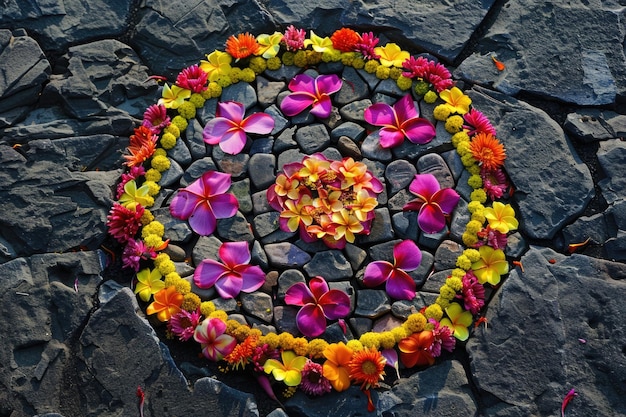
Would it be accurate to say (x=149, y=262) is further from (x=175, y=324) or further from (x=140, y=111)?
(x=140, y=111)

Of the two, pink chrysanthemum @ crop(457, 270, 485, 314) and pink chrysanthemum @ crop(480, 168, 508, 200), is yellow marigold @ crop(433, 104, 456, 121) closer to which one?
pink chrysanthemum @ crop(480, 168, 508, 200)

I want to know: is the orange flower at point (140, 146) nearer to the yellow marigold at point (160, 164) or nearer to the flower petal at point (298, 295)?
the yellow marigold at point (160, 164)

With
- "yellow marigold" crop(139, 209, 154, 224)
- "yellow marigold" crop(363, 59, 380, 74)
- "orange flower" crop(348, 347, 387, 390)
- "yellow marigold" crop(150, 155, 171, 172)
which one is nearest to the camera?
"orange flower" crop(348, 347, 387, 390)

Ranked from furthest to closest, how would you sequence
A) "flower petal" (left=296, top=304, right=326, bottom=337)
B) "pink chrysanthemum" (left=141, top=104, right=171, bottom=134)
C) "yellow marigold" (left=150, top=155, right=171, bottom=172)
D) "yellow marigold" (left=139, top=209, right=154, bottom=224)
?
"pink chrysanthemum" (left=141, top=104, right=171, bottom=134)
"yellow marigold" (left=150, top=155, right=171, bottom=172)
"yellow marigold" (left=139, top=209, right=154, bottom=224)
"flower petal" (left=296, top=304, right=326, bottom=337)

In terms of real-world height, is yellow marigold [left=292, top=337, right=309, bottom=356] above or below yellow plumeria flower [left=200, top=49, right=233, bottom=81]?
below

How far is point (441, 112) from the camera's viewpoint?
385cm

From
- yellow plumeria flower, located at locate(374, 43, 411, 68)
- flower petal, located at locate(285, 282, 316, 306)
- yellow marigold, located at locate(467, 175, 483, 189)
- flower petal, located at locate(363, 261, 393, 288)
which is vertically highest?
yellow plumeria flower, located at locate(374, 43, 411, 68)

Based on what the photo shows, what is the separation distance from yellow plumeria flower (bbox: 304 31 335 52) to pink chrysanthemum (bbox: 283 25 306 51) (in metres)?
0.03

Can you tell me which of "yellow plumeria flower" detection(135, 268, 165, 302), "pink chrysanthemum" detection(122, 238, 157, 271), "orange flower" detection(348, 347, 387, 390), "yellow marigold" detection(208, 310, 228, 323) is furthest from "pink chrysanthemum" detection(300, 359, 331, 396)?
"pink chrysanthemum" detection(122, 238, 157, 271)

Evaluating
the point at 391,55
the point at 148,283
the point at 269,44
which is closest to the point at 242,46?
the point at 269,44

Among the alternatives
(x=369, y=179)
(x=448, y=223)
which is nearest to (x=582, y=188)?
(x=448, y=223)

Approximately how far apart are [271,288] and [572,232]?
1.35 m

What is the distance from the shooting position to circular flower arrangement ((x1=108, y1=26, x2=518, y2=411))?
3.42m

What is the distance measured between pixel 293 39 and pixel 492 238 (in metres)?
1.37
